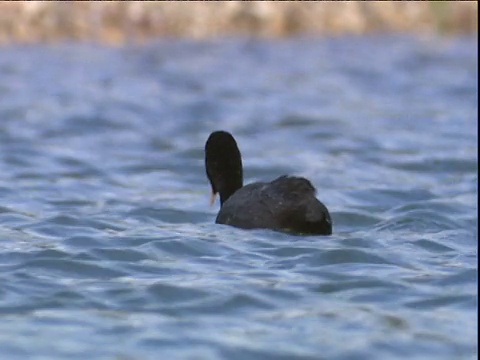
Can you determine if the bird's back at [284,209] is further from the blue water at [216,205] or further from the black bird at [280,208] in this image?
the blue water at [216,205]

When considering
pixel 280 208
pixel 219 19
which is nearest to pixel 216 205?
pixel 280 208

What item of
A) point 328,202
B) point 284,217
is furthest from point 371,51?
point 284,217

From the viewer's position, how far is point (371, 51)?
926 inches

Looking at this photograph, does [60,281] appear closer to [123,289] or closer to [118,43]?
[123,289]

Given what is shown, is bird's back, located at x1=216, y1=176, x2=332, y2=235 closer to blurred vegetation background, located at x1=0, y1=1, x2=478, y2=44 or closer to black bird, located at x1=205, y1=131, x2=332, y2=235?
black bird, located at x1=205, y1=131, x2=332, y2=235

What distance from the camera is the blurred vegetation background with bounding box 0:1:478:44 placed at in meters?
22.7

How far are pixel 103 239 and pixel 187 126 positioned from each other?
7265mm

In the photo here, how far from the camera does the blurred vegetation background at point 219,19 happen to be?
74.4 ft

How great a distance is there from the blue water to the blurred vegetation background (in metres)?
0.41

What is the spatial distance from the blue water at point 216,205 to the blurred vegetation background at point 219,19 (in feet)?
1.34

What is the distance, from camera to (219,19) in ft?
80.3

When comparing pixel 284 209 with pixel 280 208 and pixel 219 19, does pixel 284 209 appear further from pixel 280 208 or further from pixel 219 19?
pixel 219 19

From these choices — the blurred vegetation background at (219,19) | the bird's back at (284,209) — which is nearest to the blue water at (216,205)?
the bird's back at (284,209)

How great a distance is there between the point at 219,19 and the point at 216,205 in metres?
12.2
